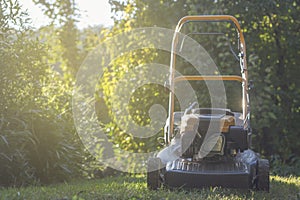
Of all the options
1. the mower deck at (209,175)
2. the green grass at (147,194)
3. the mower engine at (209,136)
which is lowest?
the green grass at (147,194)

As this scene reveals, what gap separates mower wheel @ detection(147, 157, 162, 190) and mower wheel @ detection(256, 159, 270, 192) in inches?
35.1

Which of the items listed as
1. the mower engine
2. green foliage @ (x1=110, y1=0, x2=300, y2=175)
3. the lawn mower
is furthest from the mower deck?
green foliage @ (x1=110, y1=0, x2=300, y2=175)

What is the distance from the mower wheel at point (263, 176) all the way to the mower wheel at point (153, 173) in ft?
2.93

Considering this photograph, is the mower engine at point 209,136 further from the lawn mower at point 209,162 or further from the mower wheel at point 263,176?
the mower wheel at point 263,176

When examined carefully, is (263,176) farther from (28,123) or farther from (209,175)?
(28,123)

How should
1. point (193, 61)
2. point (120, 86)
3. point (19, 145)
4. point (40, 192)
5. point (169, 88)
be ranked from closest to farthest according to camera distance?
point (40, 192) < point (169, 88) < point (19, 145) < point (193, 61) < point (120, 86)

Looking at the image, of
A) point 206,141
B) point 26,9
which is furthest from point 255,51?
point 206,141

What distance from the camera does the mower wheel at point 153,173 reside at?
5629 mm

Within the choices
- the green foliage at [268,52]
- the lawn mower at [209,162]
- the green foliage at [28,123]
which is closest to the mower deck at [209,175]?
the lawn mower at [209,162]

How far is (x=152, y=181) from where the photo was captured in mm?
5652

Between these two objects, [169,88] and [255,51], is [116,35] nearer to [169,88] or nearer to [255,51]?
[255,51]

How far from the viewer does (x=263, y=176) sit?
18.3ft

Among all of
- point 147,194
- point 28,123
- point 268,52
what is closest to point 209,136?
point 147,194

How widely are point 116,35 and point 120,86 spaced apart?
35.6 inches
